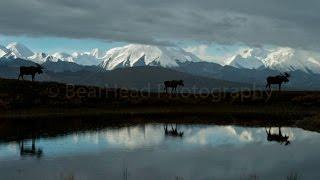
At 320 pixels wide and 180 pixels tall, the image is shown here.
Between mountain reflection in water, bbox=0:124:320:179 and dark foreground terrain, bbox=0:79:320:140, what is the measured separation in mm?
15847

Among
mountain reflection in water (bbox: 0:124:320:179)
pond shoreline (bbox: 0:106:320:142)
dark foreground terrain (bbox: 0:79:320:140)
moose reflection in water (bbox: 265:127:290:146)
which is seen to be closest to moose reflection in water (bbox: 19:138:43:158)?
mountain reflection in water (bbox: 0:124:320:179)

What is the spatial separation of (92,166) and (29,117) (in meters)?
47.8

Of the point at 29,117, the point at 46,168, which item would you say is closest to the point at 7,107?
the point at 29,117

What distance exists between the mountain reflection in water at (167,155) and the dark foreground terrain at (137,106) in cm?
1585

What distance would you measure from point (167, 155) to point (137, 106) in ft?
189

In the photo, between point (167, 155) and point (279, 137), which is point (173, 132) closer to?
point (279, 137)

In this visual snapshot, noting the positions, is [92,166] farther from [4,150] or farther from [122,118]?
[122,118]

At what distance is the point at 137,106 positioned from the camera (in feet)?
331

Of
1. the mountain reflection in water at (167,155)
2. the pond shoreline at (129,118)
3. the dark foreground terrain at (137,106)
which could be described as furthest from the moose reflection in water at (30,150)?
the dark foreground terrain at (137,106)

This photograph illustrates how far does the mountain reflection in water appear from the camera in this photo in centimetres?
3531

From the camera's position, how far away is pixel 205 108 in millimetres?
100562

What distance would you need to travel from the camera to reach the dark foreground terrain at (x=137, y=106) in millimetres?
80312

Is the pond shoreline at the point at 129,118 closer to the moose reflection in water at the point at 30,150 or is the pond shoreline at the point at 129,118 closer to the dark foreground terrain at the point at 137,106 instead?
the dark foreground terrain at the point at 137,106

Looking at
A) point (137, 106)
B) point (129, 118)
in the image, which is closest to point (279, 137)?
point (129, 118)
